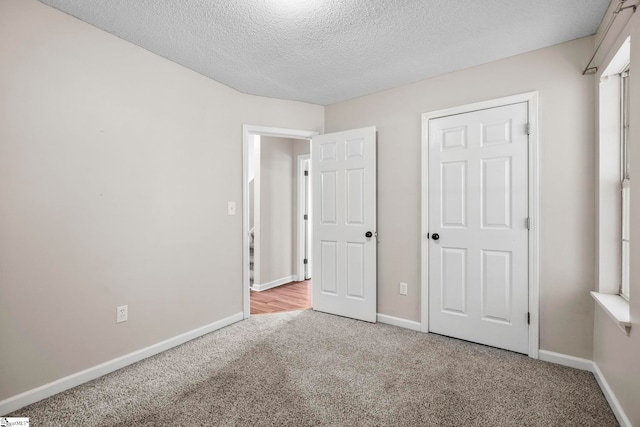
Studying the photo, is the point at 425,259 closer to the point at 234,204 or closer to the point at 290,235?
the point at 234,204

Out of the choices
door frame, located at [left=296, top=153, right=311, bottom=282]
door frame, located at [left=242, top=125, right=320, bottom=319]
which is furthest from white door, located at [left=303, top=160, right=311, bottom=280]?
door frame, located at [left=242, top=125, right=320, bottom=319]

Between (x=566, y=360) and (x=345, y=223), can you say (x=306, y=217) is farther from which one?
(x=566, y=360)

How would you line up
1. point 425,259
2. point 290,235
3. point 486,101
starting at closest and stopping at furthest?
point 486,101, point 425,259, point 290,235

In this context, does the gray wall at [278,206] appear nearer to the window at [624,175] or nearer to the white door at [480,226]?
the white door at [480,226]

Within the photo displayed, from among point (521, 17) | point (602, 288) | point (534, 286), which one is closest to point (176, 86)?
point (521, 17)

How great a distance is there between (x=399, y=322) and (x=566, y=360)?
1311mm

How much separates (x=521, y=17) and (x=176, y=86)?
263cm

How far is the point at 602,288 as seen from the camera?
2.06 m

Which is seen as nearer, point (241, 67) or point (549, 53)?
point (549, 53)

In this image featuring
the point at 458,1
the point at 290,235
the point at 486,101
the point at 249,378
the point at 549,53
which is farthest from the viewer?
the point at 290,235

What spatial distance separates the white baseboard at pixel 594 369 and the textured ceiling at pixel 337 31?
2.32m

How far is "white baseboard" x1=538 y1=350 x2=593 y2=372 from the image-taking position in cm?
220

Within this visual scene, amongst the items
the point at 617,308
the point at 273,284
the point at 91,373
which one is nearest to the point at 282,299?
the point at 273,284

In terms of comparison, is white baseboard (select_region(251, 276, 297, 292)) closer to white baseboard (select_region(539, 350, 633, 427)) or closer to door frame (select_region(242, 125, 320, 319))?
door frame (select_region(242, 125, 320, 319))
